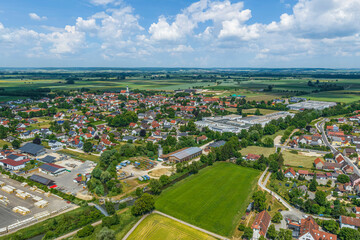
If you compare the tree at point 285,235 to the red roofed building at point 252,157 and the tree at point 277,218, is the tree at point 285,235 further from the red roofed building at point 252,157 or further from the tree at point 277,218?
the red roofed building at point 252,157

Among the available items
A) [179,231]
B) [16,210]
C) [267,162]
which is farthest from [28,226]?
[267,162]

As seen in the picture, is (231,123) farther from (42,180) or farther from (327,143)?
(42,180)

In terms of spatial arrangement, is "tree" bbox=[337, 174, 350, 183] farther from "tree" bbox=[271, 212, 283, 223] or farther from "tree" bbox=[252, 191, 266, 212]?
"tree" bbox=[271, 212, 283, 223]

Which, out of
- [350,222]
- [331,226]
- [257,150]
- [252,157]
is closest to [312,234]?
[331,226]

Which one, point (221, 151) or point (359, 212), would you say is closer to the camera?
point (359, 212)

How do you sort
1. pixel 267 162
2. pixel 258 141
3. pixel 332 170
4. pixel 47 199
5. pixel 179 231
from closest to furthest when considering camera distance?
pixel 179 231
pixel 47 199
pixel 332 170
pixel 267 162
pixel 258 141

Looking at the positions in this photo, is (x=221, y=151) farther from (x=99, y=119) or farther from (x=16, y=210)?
(x=99, y=119)
